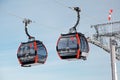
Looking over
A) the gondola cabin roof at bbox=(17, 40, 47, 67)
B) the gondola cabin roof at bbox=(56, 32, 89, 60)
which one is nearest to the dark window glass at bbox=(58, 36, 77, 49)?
the gondola cabin roof at bbox=(56, 32, 89, 60)

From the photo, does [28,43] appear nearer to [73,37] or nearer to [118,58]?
[73,37]

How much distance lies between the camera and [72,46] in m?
52.7

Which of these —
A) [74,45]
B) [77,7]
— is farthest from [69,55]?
[77,7]

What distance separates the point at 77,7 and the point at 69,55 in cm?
519

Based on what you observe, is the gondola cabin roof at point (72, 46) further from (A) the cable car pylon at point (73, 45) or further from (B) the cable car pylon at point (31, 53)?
(B) the cable car pylon at point (31, 53)

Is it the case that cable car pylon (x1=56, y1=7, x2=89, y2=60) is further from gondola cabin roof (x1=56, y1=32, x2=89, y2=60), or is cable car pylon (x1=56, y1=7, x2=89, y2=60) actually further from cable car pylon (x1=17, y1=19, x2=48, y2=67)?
cable car pylon (x1=17, y1=19, x2=48, y2=67)

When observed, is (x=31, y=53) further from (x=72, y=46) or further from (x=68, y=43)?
(x=72, y=46)

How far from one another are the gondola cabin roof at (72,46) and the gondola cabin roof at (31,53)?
3158 millimetres

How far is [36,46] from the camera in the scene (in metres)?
56.0

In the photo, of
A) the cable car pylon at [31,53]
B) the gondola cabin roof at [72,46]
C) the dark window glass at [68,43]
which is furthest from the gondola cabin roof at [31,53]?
the dark window glass at [68,43]

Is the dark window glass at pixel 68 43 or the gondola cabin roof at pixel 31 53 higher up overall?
the dark window glass at pixel 68 43

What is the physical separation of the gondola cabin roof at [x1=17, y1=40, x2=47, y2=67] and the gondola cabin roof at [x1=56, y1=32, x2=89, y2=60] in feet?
10.4

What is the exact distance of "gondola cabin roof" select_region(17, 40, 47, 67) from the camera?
5566 cm

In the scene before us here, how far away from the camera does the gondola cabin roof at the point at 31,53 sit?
183 feet
